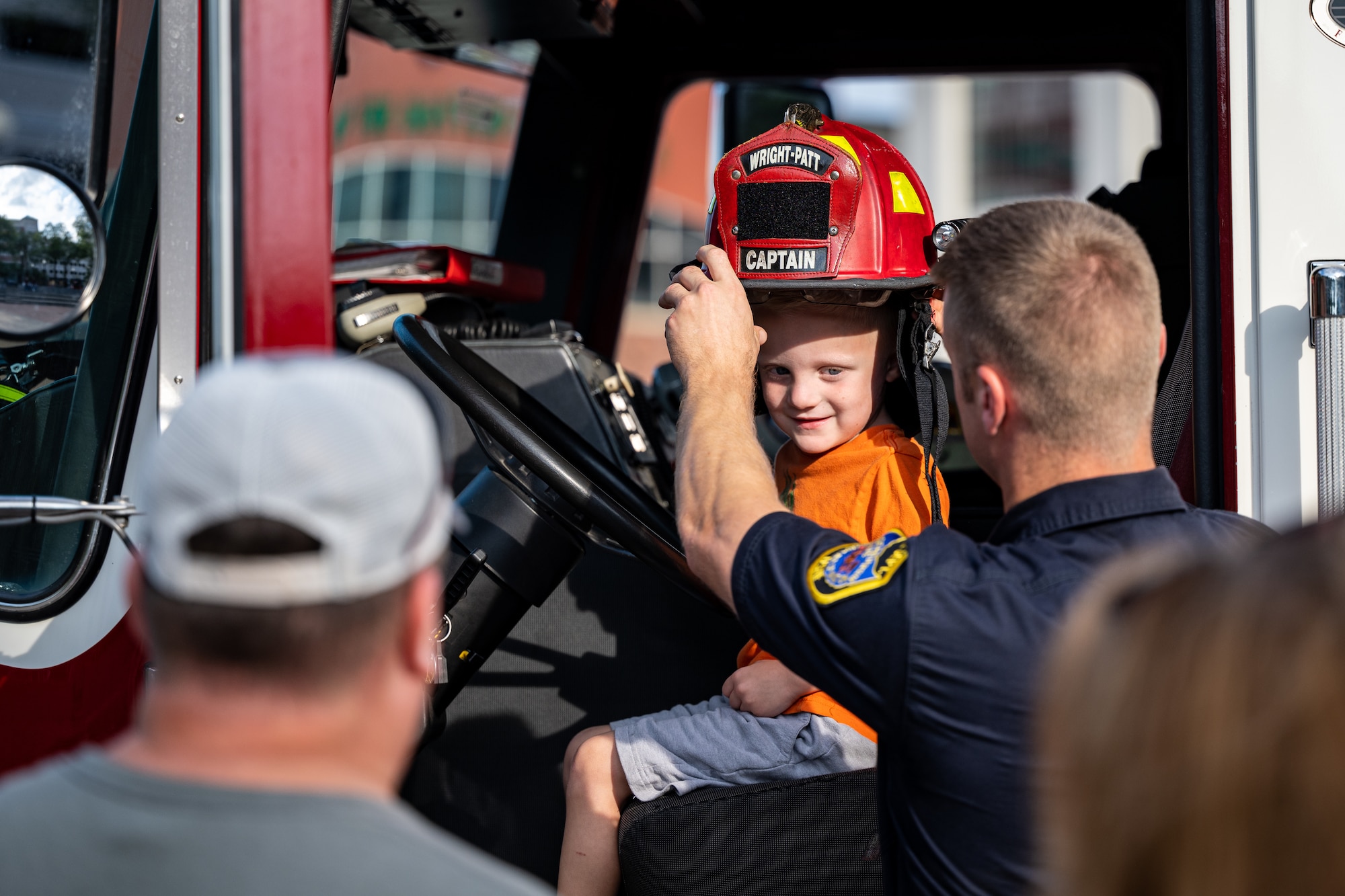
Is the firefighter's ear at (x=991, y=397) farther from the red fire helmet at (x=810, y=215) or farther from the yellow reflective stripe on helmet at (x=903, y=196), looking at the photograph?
the yellow reflective stripe on helmet at (x=903, y=196)

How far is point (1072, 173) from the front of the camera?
2928 centimetres

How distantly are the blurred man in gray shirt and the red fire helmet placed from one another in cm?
124

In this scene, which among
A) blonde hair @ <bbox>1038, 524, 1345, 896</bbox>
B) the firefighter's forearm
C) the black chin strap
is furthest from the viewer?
the black chin strap

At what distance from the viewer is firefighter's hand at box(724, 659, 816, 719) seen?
1.83 meters

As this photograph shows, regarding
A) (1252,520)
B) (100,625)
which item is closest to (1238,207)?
(1252,520)

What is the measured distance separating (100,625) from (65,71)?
2.50 ft

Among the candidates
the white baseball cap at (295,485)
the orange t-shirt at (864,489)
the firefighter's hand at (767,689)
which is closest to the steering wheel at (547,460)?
the firefighter's hand at (767,689)

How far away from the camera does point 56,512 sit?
4.96ft

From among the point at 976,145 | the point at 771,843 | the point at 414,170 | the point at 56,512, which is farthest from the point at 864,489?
the point at 976,145

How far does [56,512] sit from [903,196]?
54.5 inches

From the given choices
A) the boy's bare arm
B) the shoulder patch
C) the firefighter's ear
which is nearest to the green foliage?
the boy's bare arm

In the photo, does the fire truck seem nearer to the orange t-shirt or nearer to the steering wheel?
the steering wheel

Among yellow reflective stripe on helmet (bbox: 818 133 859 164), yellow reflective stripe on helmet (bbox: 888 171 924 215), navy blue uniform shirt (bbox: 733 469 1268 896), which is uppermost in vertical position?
yellow reflective stripe on helmet (bbox: 818 133 859 164)

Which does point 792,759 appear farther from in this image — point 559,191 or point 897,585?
point 559,191
